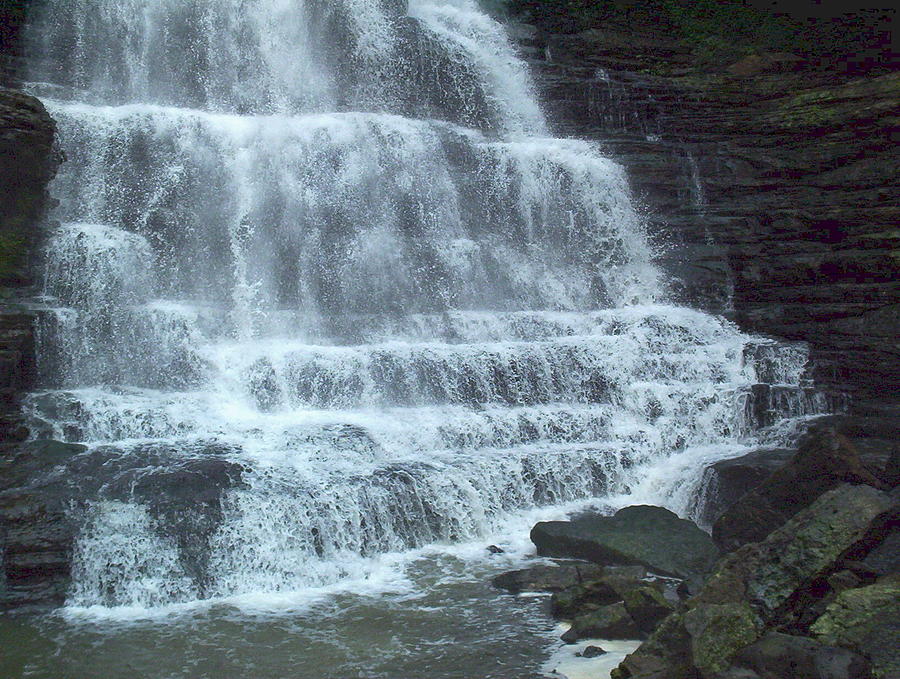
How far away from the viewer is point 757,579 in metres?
6.90

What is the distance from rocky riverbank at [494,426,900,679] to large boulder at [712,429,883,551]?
0.04ft

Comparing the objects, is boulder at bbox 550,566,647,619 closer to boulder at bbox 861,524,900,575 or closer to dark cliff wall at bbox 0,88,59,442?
boulder at bbox 861,524,900,575

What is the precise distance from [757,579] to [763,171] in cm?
1545

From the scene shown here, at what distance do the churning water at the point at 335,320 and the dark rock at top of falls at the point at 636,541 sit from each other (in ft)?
2.13

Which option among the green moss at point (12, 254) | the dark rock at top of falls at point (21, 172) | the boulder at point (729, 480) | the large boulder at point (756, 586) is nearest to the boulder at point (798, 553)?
the large boulder at point (756, 586)

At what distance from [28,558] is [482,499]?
5.74 meters

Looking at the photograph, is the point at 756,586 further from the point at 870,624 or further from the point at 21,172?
the point at 21,172

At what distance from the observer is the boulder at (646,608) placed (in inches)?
302

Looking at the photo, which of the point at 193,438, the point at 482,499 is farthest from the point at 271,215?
the point at 482,499

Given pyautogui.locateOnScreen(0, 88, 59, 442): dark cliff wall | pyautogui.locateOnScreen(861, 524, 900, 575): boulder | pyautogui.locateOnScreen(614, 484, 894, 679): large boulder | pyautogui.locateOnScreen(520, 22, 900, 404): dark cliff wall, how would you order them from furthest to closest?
pyautogui.locateOnScreen(520, 22, 900, 404): dark cliff wall → pyautogui.locateOnScreen(0, 88, 59, 442): dark cliff wall → pyautogui.locateOnScreen(861, 524, 900, 575): boulder → pyautogui.locateOnScreen(614, 484, 894, 679): large boulder

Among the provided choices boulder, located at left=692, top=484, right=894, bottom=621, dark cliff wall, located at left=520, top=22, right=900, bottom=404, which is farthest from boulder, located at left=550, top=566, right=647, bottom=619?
dark cliff wall, located at left=520, top=22, right=900, bottom=404

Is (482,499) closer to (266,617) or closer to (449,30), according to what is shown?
(266,617)

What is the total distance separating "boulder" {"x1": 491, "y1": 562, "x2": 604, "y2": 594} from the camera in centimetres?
901

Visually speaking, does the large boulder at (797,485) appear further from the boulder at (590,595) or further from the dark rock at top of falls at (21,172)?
the dark rock at top of falls at (21,172)
